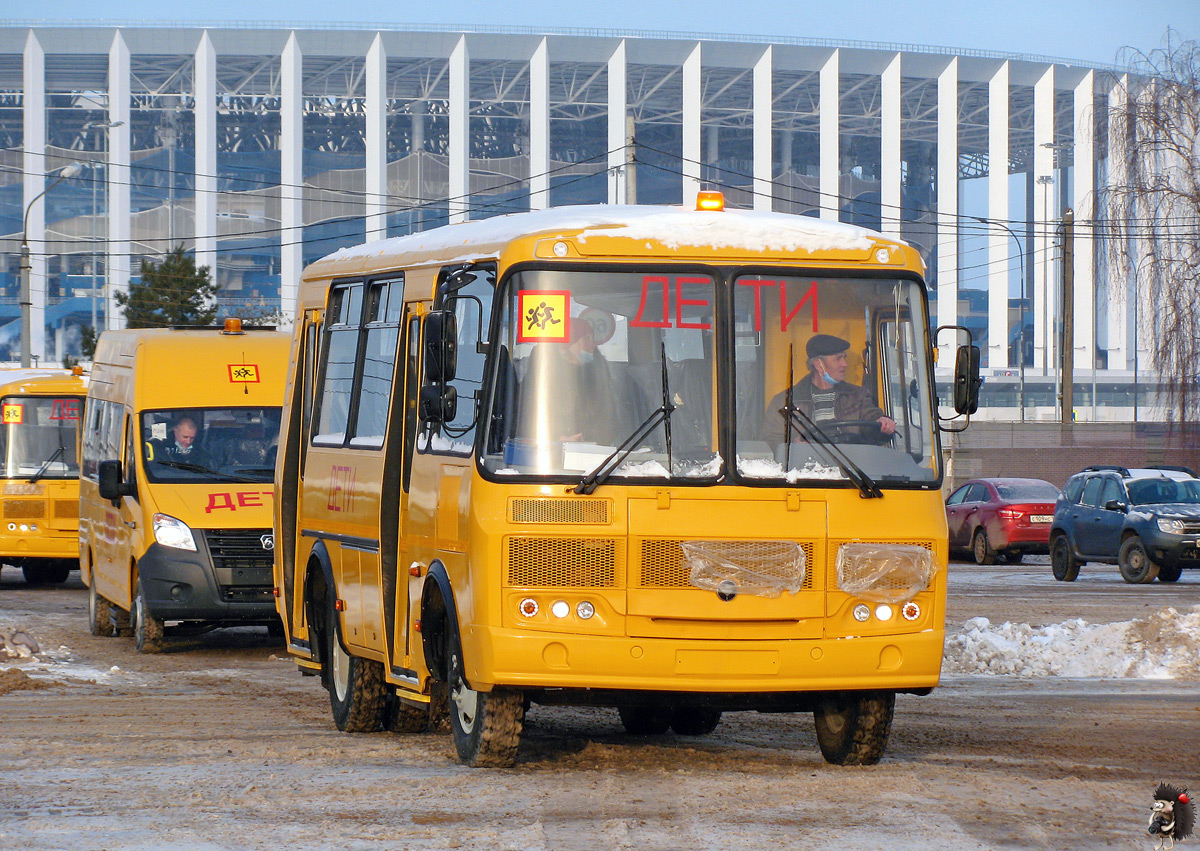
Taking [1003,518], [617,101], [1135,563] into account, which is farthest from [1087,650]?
[617,101]

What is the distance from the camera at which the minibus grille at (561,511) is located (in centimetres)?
777

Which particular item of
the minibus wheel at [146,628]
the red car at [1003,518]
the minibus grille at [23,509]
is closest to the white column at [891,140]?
the red car at [1003,518]

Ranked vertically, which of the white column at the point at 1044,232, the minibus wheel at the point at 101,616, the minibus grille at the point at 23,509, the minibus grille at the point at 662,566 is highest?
the white column at the point at 1044,232

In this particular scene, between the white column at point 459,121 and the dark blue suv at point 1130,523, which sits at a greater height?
the white column at point 459,121

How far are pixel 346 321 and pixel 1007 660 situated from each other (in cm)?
636

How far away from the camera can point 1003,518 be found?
29797 mm

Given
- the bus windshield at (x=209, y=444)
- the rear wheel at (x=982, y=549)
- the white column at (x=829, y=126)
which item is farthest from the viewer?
the white column at (x=829, y=126)

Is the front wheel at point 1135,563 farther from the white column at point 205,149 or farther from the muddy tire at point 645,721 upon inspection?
the white column at point 205,149

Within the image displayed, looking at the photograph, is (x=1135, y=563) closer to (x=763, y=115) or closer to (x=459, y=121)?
(x=459, y=121)

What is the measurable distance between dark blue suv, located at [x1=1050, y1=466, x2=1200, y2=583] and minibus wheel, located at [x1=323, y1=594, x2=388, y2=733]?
16.3 metres

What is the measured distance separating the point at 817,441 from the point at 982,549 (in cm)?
2319

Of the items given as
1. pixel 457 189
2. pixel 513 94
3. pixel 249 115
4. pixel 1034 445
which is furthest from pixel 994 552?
pixel 249 115

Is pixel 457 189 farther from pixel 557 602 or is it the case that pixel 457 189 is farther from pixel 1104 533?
pixel 557 602

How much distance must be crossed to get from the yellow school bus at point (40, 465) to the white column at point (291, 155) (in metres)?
50.3
